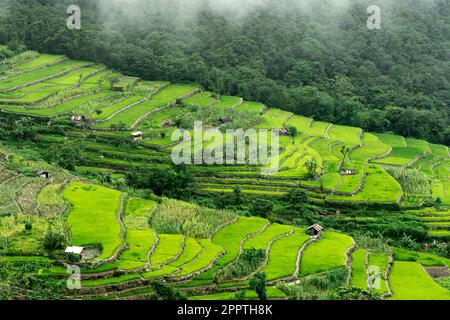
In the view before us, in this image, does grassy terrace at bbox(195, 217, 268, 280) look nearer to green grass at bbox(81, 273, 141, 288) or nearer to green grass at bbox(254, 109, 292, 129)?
green grass at bbox(81, 273, 141, 288)

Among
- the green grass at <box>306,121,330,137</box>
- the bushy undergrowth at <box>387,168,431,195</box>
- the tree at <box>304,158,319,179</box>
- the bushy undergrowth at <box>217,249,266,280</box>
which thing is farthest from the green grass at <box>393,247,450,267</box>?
the green grass at <box>306,121,330,137</box>

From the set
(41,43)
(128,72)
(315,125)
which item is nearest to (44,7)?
(41,43)

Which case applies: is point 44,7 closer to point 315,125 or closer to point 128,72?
point 128,72

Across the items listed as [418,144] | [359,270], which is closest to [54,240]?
[359,270]

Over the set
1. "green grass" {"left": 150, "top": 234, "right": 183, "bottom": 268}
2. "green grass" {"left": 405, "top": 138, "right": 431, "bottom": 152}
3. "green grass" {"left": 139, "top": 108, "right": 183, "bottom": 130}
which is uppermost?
"green grass" {"left": 139, "top": 108, "right": 183, "bottom": 130}

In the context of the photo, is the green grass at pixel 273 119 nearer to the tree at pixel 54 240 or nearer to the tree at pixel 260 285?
the tree at pixel 54 240

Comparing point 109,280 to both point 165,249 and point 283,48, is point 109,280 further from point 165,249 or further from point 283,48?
point 283,48
